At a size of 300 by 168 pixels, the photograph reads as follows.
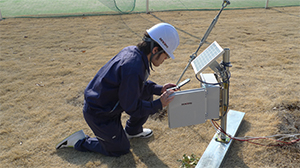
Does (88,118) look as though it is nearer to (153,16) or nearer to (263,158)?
(263,158)

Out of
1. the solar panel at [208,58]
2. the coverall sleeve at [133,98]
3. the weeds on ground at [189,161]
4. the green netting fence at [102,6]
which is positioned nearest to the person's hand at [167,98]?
the coverall sleeve at [133,98]

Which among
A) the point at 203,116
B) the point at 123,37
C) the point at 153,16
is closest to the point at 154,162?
the point at 203,116

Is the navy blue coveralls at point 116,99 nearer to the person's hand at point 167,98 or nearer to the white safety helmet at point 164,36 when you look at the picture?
the person's hand at point 167,98

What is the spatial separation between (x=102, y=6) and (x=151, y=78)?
6.23 meters

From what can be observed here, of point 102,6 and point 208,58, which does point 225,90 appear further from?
point 102,6

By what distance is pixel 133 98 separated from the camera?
227 centimetres

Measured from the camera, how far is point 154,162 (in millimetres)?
2771

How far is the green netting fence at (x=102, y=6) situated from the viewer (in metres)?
9.13

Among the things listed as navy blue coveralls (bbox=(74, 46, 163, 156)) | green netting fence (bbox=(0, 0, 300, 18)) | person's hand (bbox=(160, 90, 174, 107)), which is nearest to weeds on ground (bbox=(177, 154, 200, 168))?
navy blue coveralls (bbox=(74, 46, 163, 156))

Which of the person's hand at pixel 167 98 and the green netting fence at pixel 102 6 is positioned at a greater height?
the person's hand at pixel 167 98

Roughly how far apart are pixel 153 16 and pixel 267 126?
6.50 m

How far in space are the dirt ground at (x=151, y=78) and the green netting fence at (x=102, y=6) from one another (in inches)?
27.4

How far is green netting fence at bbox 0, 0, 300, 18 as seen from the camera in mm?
9131

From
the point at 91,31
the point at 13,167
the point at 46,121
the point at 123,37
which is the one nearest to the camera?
the point at 13,167
